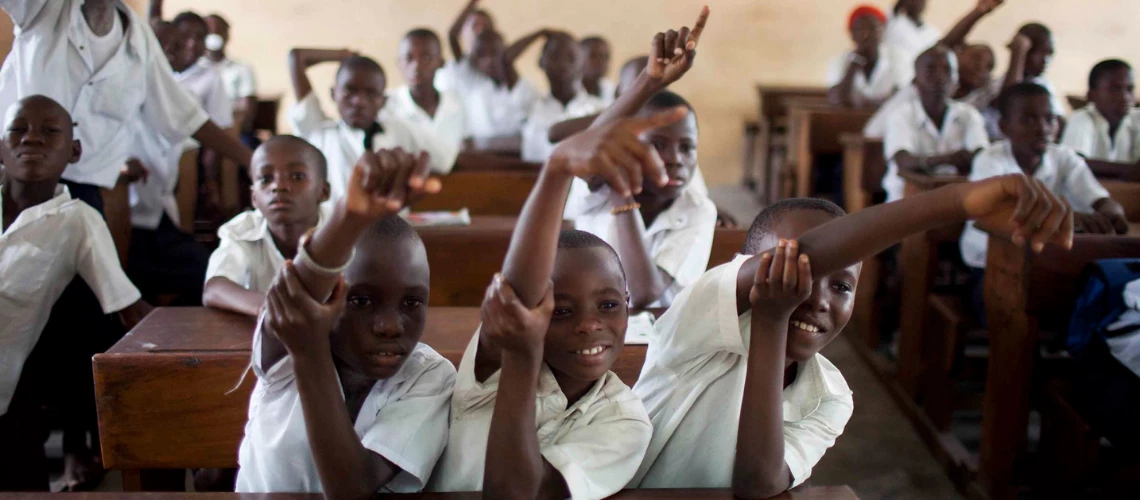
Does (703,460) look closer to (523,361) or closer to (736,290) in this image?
(736,290)

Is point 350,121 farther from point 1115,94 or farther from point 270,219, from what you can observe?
point 1115,94

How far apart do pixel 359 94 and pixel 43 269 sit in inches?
54.6

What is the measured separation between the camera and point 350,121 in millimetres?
3311

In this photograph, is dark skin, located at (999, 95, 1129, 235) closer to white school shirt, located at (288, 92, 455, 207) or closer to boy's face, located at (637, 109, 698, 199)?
boy's face, located at (637, 109, 698, 199)

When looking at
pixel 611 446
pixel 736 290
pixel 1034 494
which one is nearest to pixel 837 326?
pixel 736 290

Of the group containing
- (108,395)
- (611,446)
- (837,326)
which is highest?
(837,326)

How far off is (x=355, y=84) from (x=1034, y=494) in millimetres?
2456

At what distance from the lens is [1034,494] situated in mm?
2562

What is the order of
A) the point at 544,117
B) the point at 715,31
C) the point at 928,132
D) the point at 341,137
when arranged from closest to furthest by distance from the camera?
the point at 341,137 < the point at 928,132 < the point at 544,117 < the point at 715,31

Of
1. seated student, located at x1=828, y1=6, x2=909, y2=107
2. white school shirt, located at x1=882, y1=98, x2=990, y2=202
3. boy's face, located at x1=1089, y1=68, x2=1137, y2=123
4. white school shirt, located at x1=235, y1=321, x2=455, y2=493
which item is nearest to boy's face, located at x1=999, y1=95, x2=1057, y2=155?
white school shirt, located at x1=882, y1=98, x2=990, y2=202

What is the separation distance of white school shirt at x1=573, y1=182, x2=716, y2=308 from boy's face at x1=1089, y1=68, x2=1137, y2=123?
2750 millimetres

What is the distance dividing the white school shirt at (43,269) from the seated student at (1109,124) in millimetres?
3820

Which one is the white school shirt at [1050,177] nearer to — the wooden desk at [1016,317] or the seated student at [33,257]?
the wooden desk at [1016,317]

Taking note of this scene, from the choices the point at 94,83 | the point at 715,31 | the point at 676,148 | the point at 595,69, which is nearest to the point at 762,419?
the point at 676,148
